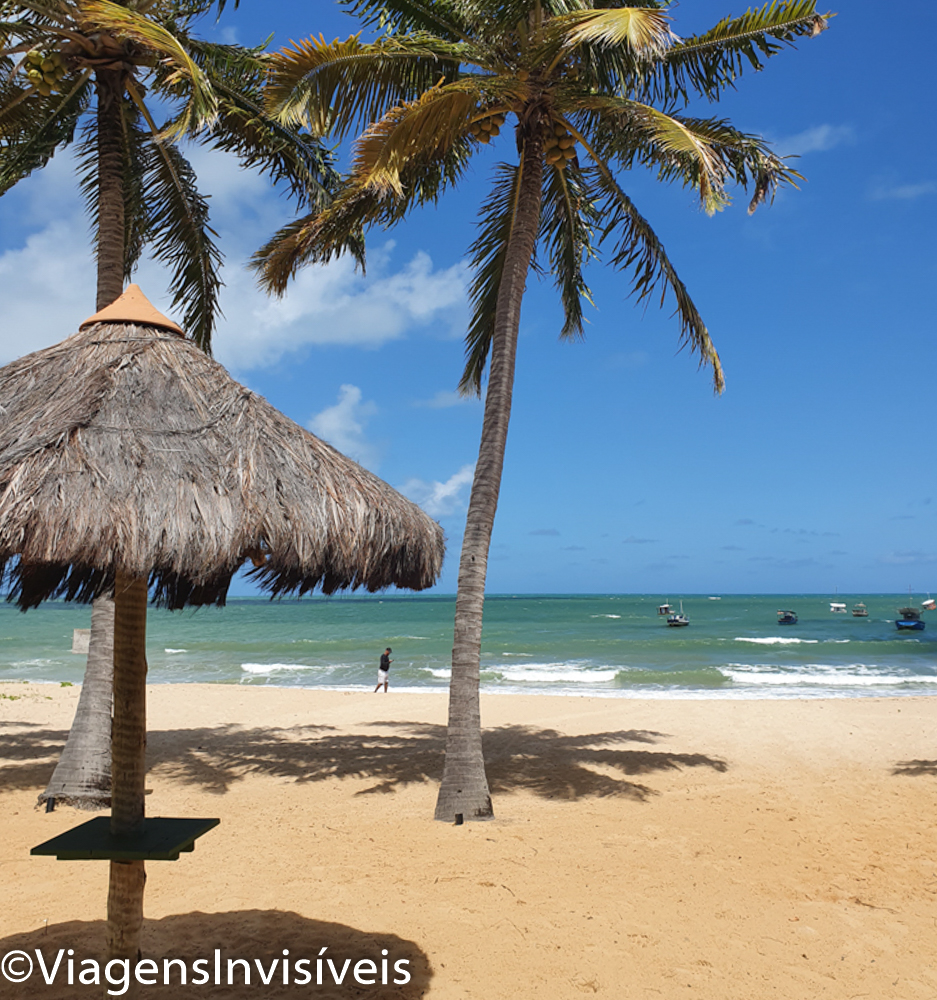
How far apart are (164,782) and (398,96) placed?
7.79 m

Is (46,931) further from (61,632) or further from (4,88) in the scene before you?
(61,632)

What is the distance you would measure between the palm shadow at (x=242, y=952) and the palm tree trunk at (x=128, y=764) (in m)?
0.78

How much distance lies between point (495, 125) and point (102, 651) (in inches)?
265

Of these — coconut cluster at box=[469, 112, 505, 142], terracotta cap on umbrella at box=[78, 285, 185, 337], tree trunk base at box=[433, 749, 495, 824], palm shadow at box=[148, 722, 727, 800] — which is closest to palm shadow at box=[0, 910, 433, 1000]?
tree trunk base at box=[433, 749, 495, 824]

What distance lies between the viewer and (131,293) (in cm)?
360

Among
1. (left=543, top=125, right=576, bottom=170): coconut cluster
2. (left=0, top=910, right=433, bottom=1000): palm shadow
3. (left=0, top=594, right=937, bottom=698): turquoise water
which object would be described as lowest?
(left=0, top=594, right=937, bottom=698): turquoise water

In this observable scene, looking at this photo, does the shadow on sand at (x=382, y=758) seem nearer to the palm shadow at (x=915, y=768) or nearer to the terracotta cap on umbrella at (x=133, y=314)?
the palm shadow at (x=915, y=768)

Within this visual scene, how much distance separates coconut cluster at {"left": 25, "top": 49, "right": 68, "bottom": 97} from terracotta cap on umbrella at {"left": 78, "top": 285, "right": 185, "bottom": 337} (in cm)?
520

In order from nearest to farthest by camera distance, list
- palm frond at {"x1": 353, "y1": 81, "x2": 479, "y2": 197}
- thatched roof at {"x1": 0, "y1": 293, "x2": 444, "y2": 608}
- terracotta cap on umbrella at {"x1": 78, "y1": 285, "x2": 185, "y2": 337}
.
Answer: thatched roof at {"x1": 0, "y1": 293, "x2": 444, "y2": 608}, terracotta cap on umbrella at {"x1": 78, "y1": 285, "x2": 185, "y2": 337}, palm frond at {"x1": 353, "y1": 81, "x2": 479, "y2": 197}

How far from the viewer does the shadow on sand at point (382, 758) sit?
27.3 feet

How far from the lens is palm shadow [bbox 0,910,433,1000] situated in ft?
12.5

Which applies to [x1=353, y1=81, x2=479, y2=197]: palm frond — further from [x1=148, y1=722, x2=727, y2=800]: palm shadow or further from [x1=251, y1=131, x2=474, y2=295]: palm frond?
[x1=148, y1=722, x2=727, y2=800]: palm shadow

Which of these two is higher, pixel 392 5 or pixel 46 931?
pixel 392 5

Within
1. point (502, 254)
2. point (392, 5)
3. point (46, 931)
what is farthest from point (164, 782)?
point (392, 5)
